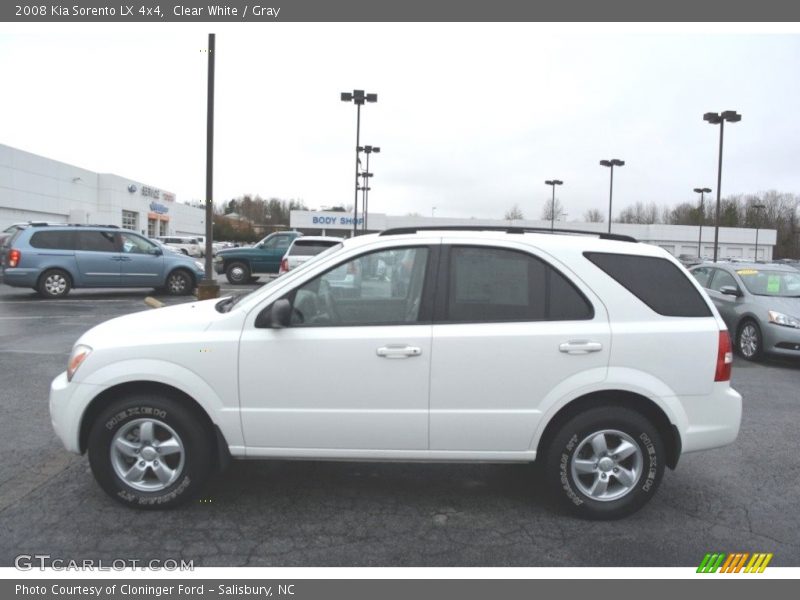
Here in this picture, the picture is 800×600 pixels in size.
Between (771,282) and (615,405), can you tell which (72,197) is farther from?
(615,405)

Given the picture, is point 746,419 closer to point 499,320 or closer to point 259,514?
point 499,320

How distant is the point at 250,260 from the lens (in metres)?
22.3

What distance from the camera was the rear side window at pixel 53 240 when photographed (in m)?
15.3

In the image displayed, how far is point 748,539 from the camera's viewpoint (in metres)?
3.60

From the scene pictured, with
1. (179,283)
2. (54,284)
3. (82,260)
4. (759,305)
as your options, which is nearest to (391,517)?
(759,305)

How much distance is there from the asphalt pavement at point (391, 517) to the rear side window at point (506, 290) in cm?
128

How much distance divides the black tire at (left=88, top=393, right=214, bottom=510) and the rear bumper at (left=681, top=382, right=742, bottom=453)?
2975mm

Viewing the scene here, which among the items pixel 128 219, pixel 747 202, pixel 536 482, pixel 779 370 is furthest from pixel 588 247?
pixel 747 202

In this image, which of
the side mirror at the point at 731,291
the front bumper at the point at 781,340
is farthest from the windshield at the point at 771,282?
the front bumper at the point at 781,340

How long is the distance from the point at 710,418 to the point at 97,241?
15.8m

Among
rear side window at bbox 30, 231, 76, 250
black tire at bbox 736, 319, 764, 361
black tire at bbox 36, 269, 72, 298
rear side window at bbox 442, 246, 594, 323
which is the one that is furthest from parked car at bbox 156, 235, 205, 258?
rear side window at bbox 442, 246, 594, 323

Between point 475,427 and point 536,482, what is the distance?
1077 millimetres

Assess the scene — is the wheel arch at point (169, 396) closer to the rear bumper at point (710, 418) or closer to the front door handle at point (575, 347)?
the front door handle at point (575, 347)

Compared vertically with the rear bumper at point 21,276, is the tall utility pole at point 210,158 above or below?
above
